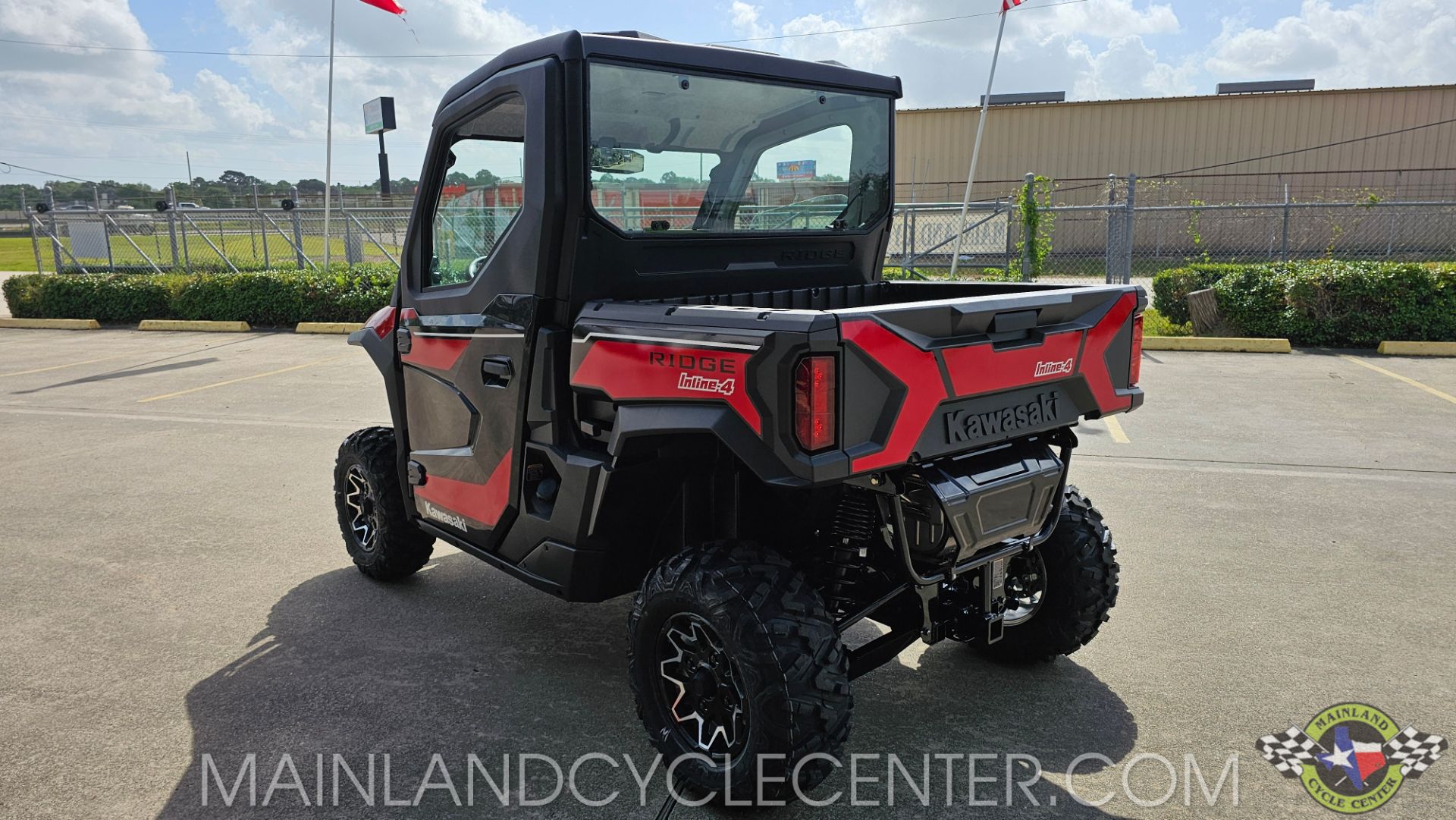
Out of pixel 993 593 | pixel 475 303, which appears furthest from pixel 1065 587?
pixel 475 303

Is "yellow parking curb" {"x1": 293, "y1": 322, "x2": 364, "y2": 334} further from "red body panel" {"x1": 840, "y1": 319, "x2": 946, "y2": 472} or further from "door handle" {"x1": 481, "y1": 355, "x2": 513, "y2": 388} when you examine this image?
"red body panel" {"x1": 840, "y1": 319, "x2": 946, "y2": 472}

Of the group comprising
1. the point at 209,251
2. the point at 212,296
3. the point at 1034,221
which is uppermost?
the point at 1034,221

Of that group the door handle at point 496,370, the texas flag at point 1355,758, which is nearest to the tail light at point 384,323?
the door handle at point 496,370

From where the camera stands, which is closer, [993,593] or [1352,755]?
[1352,755]

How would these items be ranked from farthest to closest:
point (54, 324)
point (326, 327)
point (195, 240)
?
point (195, 240) → point (54, 324) → point (326, 327)

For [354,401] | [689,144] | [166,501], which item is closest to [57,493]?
[166,501]

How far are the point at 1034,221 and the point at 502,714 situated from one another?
35.5ft

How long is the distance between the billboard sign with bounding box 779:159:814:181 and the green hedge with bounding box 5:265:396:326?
12604 millimetres

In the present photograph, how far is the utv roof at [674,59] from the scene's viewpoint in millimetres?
3064

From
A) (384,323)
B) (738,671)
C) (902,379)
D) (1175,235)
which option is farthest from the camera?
(1175,235)

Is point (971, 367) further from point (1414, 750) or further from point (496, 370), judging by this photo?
point (1414, 750)

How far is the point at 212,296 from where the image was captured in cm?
1605

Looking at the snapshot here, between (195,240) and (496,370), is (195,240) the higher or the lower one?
the higher one

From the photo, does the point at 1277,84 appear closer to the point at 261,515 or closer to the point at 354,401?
the point at 354,401
